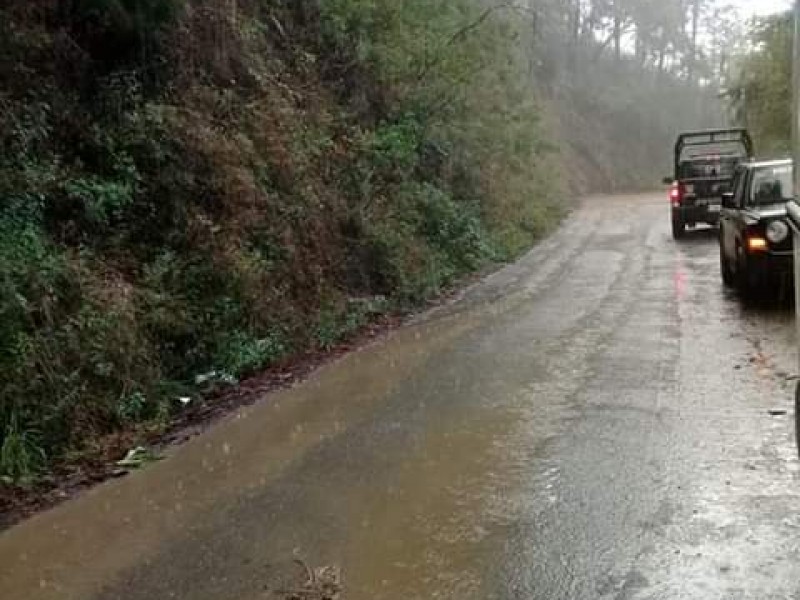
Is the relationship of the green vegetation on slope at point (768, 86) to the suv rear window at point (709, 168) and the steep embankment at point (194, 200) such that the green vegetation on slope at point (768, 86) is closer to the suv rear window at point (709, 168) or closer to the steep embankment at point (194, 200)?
the suv rear window at point (709, 168)

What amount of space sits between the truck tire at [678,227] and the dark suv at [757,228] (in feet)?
25.0

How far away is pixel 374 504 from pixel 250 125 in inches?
307

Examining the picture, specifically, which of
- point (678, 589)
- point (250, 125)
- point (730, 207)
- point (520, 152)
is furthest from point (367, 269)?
point (520, 152)

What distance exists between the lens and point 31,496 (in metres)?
6.36

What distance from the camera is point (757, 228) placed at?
11.2 m

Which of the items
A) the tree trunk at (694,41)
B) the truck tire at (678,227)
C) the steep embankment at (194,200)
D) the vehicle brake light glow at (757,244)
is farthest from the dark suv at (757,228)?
the tree trunk at (694,41)

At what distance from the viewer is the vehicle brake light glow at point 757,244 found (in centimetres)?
1123

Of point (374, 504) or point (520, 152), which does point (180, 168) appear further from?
point (520, 152)

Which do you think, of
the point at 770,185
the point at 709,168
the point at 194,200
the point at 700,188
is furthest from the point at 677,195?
the point at 194,200

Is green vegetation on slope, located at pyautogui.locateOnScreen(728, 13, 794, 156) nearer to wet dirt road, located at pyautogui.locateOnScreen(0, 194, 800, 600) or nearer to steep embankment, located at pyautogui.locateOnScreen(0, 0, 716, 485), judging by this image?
steep embankment, located at pyautogui.locateOnScreen(0, 0, 716, 485)

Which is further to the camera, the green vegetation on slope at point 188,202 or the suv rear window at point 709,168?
the suv rear window at point 709,168

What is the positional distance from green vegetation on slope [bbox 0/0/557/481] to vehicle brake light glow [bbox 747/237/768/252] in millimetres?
4792

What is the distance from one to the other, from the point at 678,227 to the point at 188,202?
13.8m

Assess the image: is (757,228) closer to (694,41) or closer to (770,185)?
(770,185)
